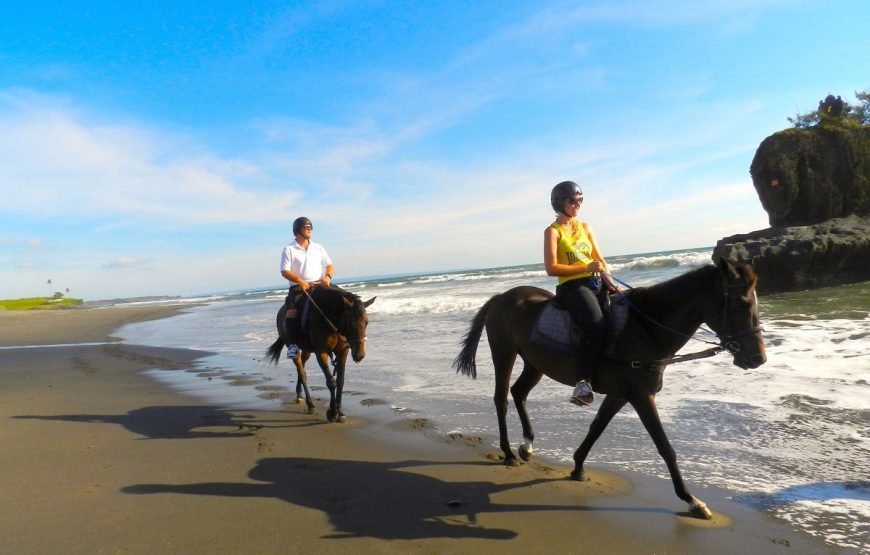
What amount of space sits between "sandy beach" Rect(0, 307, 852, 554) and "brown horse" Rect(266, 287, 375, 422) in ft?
1.55

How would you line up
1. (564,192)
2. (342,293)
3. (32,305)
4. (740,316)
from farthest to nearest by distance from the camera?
1. (32,305)
2. (342,293)
3. (564,192)
4. (740,316)

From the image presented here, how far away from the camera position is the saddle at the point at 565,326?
3963mm

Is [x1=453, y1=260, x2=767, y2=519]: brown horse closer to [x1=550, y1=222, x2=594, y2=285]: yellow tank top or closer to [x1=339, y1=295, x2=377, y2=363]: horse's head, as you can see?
[x1=550, y1=222, x2=594, y2=285]: yellow tank top

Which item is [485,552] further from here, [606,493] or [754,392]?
[754,392]

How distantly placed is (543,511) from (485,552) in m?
0.74

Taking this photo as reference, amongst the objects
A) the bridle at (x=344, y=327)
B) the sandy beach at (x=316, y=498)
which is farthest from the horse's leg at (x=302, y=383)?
the bridle at (x=344, y=327)

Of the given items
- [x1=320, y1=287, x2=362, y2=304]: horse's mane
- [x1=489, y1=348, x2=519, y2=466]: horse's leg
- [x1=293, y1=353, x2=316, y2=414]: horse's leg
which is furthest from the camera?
[x1=293, y1=353, x2=316, y2=414]: horse's leg

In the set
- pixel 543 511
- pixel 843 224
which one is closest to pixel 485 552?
pixel 543 511

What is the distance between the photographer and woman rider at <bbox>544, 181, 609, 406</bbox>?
3975 millimetres

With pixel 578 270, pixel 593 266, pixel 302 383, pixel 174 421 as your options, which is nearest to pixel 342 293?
pixel 302 383

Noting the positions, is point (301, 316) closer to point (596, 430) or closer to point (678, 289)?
point (596, 430)

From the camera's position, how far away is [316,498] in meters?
3.85

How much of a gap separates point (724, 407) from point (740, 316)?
270 centimetres

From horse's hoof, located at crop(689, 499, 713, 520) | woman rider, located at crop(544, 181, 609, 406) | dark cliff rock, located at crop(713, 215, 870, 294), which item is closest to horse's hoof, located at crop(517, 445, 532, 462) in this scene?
woman rider, located at crop(544, 181, 609, 406)
